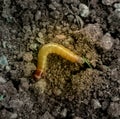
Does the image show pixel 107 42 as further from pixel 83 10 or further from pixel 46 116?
pixel 46 116

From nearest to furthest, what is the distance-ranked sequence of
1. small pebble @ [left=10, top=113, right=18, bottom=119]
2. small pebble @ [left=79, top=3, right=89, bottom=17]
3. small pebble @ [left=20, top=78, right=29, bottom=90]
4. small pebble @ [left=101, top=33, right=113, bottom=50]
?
small pebble @ [left=10, top=113, right=18, bottom=119]
small pebble @ [left=20, top=78, right=29, bottom=90]
small pebble @ [left=101, top=33, right=113, bottom=50]
small pebble @ [left=79, top=3, right=89, bottom=17]

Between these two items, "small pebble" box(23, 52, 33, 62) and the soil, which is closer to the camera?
the soil

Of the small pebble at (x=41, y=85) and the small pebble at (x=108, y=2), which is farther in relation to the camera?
the small pebble at (x=108, y=2)

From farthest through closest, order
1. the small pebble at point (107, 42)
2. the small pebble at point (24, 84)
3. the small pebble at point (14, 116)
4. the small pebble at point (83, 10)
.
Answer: the small pebble at point (83, 10) → the small pebble at point (107, 42) → the small pebble at point (24, 84) → the small pebble at point (14, 116)

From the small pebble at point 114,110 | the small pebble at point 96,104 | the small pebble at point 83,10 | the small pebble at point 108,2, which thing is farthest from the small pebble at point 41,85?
the small pebble at point 108,2

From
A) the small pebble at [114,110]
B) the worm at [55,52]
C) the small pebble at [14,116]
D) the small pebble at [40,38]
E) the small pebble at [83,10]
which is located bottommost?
the small pebble at [14,116]

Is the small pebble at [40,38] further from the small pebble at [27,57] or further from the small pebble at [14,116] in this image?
the small pebble at [14,116]

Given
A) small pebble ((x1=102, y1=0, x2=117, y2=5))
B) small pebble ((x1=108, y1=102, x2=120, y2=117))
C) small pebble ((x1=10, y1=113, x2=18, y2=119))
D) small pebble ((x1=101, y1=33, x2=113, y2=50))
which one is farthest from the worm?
small pebble ((x1=102, y1=0, x2=117, y2=5))

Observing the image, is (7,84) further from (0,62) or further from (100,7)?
(100,7)

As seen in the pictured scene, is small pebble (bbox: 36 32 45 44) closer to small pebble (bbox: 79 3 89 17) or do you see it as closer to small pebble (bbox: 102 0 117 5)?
small pebble (bbox: 79 3 89 17)
